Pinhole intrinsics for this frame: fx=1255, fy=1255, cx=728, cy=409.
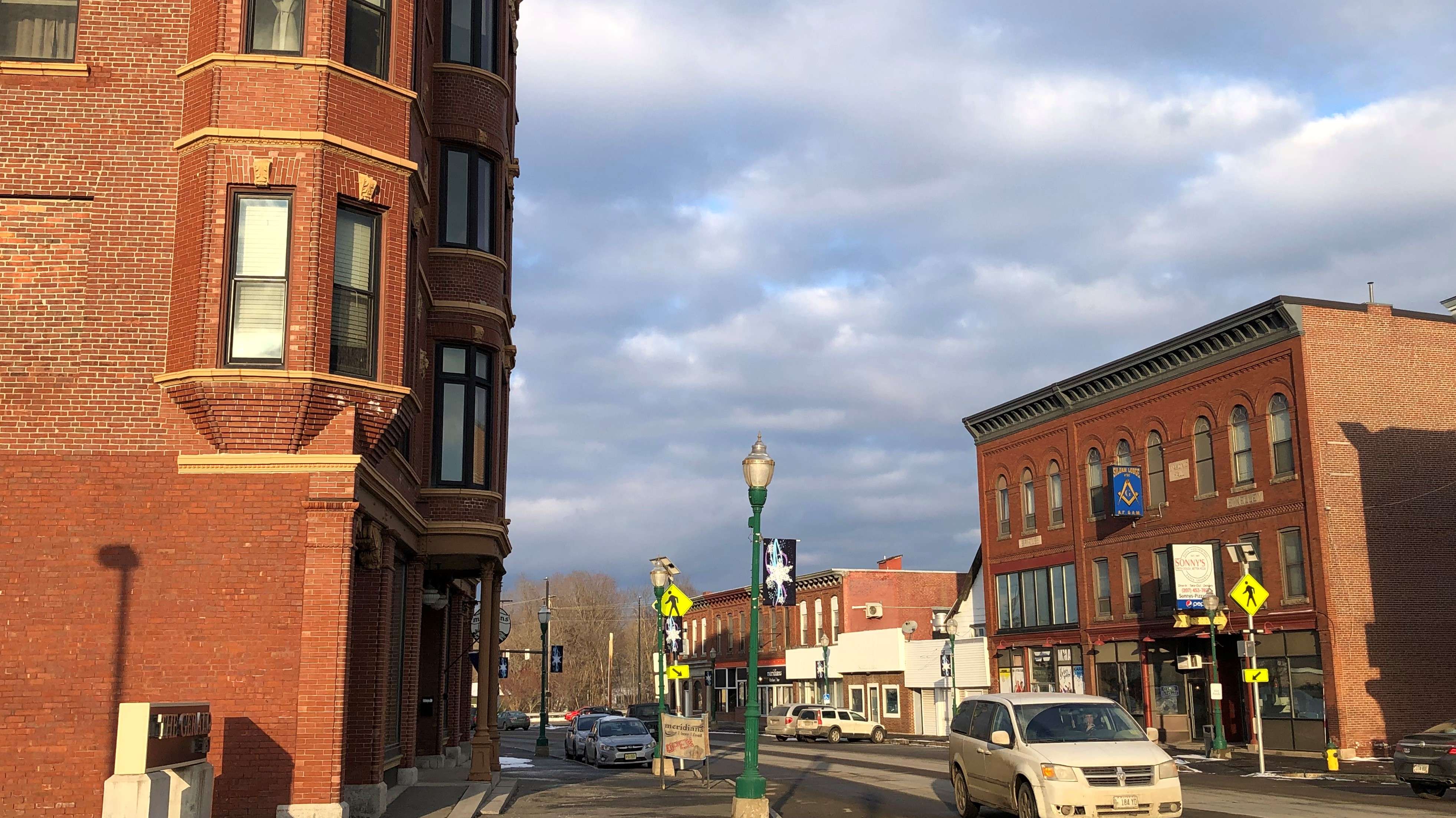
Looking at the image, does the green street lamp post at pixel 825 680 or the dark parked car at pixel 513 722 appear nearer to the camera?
the green street lamp post at pixel 825 680

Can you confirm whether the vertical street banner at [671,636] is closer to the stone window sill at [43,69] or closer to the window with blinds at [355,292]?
the window with blinds at [355,292]

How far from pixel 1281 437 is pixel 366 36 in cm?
3057

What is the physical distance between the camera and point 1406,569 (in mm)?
36625

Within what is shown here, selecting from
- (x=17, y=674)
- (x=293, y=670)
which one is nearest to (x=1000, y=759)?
(x=293, y=670)

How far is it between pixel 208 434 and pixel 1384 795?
2085cm

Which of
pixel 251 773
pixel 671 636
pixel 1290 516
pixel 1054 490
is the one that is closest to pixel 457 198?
pixel 251 773

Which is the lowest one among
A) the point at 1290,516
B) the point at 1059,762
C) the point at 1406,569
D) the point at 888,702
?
the point at 888,702

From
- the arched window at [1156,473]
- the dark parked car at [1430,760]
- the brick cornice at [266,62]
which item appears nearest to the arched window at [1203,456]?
the arched window at [1156,473]

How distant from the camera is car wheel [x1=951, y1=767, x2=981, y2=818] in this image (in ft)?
57.9

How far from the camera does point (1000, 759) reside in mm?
15969

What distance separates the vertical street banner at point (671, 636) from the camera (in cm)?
3814

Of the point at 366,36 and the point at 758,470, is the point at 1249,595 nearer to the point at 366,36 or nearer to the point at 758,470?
the point at 758,470

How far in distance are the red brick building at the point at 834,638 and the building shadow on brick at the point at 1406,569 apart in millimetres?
28990

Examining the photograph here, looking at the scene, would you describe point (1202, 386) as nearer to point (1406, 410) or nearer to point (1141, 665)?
point (1406, 410)
